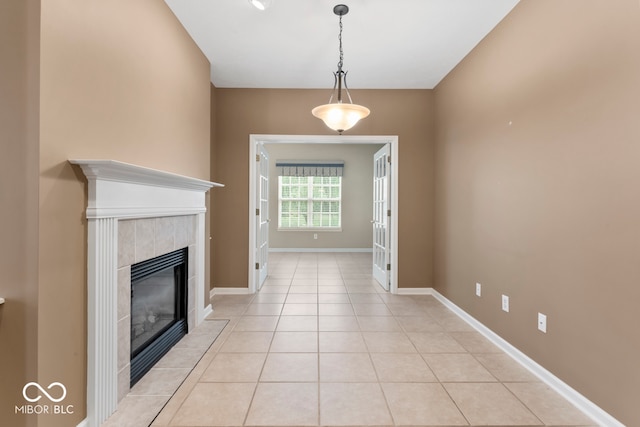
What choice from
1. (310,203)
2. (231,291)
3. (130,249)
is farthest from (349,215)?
(130,249)

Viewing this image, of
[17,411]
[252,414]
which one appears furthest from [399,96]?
[17,411]

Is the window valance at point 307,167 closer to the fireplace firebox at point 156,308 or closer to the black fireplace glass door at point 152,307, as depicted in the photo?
the fireplace firebox at point 156,308

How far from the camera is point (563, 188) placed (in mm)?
1896

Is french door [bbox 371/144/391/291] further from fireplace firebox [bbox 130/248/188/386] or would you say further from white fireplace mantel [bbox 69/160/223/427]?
white fireplace mantel [bbox 69/160/223/427]

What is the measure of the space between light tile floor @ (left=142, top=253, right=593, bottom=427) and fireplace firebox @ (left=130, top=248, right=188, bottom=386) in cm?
33

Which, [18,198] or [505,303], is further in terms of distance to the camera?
[505,303]

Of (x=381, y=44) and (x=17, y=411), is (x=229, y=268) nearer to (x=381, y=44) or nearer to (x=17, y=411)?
(x=17, y=411)

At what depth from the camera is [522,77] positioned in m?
2.29

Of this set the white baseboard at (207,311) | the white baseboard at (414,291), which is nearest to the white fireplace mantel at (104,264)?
the white baseboard at (207,311)

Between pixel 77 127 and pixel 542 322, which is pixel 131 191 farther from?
pixel 542 322

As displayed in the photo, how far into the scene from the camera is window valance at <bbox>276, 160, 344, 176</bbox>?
300 inches

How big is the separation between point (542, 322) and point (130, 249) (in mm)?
2742

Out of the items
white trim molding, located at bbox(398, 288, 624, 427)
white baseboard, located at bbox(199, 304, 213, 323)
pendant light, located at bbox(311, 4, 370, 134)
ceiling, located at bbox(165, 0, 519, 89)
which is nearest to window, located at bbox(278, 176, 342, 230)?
ceiling, located at bbox(165, 0, 519, 89)

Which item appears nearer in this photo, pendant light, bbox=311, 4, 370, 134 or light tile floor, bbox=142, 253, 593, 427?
light tile floor, bbox=142, 253, 593, 427
